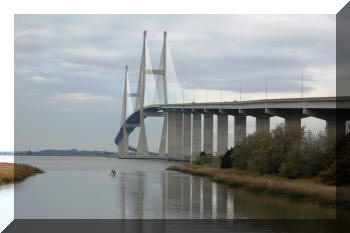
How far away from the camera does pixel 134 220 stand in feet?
69.0

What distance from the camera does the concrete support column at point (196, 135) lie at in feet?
252

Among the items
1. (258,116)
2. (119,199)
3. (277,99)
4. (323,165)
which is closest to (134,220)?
(119,199)

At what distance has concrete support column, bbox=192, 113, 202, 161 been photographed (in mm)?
76875

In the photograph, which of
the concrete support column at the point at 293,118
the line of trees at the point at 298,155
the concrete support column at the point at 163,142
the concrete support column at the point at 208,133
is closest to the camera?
the line of trees at the point at 298,155

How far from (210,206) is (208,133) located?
49439 millimetres

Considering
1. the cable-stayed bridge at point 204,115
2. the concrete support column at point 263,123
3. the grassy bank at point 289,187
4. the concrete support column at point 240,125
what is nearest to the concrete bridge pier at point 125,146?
the cable-stayed bridge at point 204,115

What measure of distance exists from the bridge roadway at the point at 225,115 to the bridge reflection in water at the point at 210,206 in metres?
10.4

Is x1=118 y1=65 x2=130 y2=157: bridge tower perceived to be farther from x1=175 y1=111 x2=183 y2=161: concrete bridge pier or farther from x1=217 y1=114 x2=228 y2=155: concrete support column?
x1=217 y1=114 x2=228 y2=155: concrete support column

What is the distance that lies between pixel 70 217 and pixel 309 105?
1065 inches

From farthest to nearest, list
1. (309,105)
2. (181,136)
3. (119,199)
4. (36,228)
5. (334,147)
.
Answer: (181,136) < (309,105) < (334,147) < (119,199) < (36,228)

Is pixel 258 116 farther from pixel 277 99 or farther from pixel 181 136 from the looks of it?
pixel 181 136

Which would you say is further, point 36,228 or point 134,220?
point 134,220

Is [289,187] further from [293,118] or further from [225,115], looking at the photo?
[225,115]

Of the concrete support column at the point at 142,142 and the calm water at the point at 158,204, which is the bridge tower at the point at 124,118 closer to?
the concrete support column at the point at 142,142
